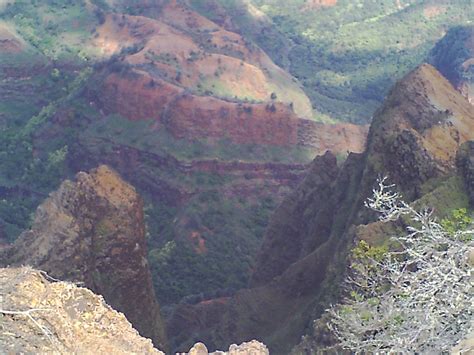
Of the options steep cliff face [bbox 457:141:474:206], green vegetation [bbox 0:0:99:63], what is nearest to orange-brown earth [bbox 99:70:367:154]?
green vegetation [bbox 0:0:99:63]

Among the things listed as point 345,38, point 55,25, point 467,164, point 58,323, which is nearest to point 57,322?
point 58,323

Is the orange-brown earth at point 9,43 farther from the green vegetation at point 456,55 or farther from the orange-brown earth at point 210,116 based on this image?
the green vegetation at point 456,55

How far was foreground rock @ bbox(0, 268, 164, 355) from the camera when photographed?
1057cm

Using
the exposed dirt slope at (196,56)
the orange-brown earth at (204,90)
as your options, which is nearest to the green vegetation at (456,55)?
the exposed dirt slope at (196,56)

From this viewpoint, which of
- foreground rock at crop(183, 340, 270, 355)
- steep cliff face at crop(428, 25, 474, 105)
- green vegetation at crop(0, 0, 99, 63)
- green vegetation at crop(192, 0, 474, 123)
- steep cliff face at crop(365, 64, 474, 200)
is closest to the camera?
foreground rock at crop(183, 340, 270, 355)

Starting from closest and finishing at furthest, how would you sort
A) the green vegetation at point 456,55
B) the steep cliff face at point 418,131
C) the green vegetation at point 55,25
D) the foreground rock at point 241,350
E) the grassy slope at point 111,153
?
1. the foreground rock at point 241,350
2. the steep cliff face at point 418,131
3. the grassy slope at point 111,153
4. the green vegetation at point 456,55
5. the green vegetation at point 55,25

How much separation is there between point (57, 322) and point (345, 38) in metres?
115

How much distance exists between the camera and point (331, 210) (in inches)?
1188

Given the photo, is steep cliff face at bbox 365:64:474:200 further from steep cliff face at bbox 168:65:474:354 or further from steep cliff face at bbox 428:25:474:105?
steep cliff face at bbox 428:25:474:105

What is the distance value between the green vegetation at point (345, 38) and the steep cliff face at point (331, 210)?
58568mm

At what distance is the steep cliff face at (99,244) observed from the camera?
22.0 metres

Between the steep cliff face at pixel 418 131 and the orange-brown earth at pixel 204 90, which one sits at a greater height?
the steep cliff face at pixel 418 131

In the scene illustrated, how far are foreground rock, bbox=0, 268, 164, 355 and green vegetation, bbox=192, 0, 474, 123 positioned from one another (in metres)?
79.9

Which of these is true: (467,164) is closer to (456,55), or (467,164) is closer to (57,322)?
(57,322)
